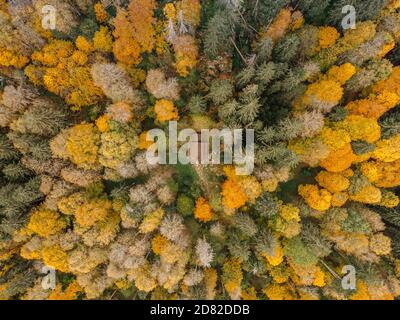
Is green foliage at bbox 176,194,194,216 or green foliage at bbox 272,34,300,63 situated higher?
green foliage at bbox 272,34,300,63

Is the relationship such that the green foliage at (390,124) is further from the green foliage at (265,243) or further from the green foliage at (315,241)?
the green foliage at (265,243)

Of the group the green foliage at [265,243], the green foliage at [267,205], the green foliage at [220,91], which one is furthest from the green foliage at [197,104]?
the green foliage at [265,243]

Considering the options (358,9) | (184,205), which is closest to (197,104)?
(184,205)

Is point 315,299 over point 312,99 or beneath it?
beneath

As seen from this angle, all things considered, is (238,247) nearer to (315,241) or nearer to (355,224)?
(315,241)

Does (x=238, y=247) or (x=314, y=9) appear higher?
(x=314, y=9)

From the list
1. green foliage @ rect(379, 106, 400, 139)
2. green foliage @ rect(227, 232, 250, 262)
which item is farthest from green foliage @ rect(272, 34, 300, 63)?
green foliage @ rect(227, 232, 250, 262)

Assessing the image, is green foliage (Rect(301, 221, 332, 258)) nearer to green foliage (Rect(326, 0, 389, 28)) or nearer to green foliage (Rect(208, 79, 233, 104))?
green foliage (Rect(208, 79, 233, 104))

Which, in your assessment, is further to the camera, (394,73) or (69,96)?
(69,96)

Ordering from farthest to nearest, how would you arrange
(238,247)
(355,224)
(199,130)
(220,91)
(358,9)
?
(238,247) → (199,130) → (355,224) → (358,9) → (220,91)
